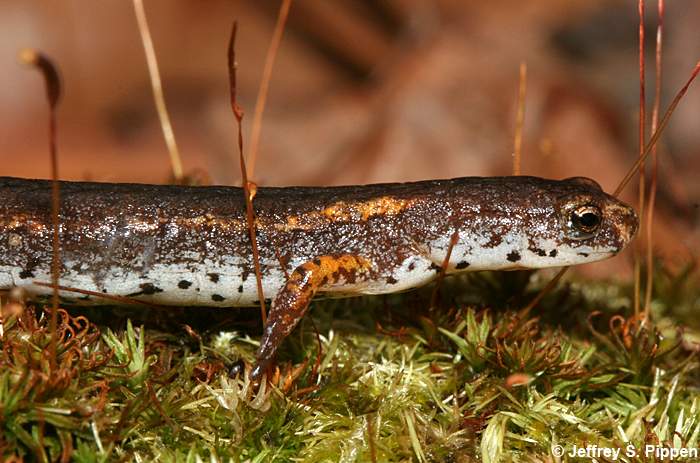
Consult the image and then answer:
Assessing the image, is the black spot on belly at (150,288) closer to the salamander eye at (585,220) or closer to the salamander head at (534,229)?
the salamander head at (534,229)

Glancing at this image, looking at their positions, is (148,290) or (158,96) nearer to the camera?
(148,290)

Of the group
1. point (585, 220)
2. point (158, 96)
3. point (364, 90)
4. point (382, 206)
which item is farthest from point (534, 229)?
point (364, 90)

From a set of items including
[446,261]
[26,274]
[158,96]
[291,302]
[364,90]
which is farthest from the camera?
[364,90]

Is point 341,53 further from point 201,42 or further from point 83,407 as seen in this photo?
point 83,407

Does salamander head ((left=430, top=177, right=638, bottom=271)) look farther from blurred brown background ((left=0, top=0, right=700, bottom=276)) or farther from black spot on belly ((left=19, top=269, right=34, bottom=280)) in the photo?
blurred brown background ((left=0, top=0, right=700, bottom=276))

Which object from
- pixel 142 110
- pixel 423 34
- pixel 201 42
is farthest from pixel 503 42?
pixel 142 110

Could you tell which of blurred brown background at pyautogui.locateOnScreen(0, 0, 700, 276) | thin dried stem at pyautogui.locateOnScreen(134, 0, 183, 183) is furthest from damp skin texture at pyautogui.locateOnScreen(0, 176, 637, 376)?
blurred brown background at pyautogui.locateOnScreen(0, 0, 700, 276)

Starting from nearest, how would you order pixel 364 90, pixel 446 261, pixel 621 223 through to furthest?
pixel 446 261, pixel 621 223, pixel 364 90

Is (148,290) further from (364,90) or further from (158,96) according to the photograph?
(364,90)
